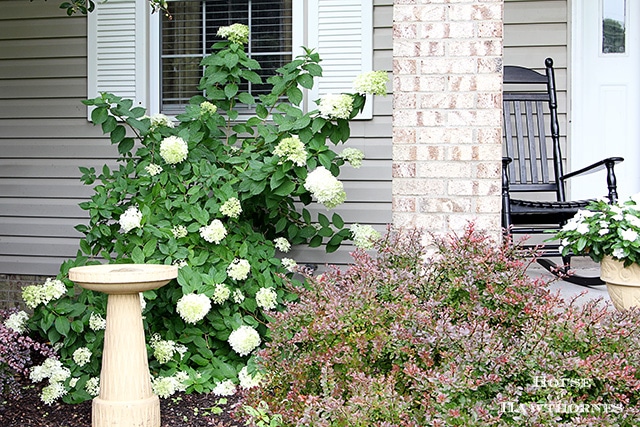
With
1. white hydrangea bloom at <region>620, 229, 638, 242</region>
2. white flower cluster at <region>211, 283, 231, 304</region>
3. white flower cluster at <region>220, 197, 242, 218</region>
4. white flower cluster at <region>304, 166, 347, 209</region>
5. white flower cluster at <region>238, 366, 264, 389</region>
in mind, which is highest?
white flower cluster at <region>304, 166, 347, 209</region>

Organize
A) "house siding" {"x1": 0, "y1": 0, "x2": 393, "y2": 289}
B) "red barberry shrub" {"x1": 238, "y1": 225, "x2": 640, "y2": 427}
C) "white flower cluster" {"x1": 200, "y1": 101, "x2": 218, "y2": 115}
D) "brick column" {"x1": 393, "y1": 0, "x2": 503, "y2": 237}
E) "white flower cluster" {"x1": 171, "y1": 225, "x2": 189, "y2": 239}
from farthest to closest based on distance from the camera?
"house siding" {"x1": 0, "y1": 0, "x2": 393, "y2": 289}
"white flower cluster" {"x1": 200, "y1": 101, "x2": 218, "y2": 115}
"white flower cluster" {"x1": 171, "y1": 225, "x2": 189, "y2": 239}
"brick column" {"x1": 393, "y1": 0, "x2": 503, "y2": 237}
"red barberry shrub" {"x1": 238, "y1": 225, "x2": 640, "y2": 427}

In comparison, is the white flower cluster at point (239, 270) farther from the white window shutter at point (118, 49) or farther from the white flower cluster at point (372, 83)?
the white window shutter at point (118, 49)

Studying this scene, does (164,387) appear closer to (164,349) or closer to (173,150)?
(164,349)

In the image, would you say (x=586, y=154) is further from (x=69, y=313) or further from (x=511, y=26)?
(x=69, y=313)

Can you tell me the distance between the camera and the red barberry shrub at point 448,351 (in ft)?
5.52

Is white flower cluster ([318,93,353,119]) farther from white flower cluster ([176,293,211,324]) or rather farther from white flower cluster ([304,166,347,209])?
white flower cluster ([176,293,211,324])

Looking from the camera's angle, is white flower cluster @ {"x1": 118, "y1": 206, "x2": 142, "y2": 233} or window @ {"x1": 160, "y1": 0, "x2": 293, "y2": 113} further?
window @ {"x1": 160, "y1": 0, "x2": 293, "y2": 113}

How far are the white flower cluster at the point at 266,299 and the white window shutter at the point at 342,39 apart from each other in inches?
51.0

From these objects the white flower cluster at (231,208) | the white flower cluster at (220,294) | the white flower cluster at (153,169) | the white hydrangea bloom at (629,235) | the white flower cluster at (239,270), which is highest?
the white flower cluster at (153,169)

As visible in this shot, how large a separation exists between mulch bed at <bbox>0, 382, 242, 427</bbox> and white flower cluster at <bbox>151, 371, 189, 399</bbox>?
5 cm

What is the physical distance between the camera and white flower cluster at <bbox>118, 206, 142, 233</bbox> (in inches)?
129

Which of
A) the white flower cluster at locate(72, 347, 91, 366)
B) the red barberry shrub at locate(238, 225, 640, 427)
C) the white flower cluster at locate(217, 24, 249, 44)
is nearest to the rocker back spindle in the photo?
the white flower cluster at locate(217, 24, 249, 44)

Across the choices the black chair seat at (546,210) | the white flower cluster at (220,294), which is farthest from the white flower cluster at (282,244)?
the black chair seat at (546,210)

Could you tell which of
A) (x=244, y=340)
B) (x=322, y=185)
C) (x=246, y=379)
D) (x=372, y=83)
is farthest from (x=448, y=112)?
(x=246, y=379)
